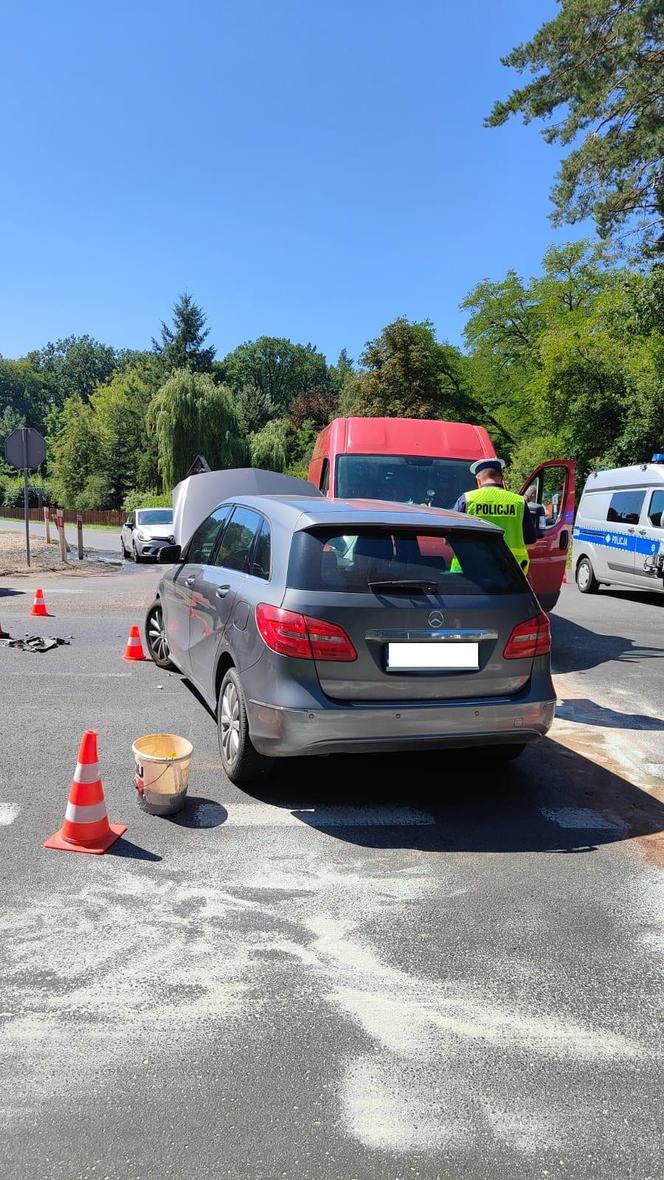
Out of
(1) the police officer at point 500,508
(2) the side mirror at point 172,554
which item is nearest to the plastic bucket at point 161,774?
(2) the side mirror at point 172,554

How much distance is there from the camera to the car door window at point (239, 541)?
4.98m

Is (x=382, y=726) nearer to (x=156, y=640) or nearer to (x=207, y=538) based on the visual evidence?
(x=207, y=538)

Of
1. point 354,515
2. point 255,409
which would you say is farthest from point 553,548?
point 255,409

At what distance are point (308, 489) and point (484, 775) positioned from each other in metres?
5.30

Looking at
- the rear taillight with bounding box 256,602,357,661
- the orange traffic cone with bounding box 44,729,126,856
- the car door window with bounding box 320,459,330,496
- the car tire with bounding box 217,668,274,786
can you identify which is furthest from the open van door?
the orange traffic cone with bounding box 44,729,126,856

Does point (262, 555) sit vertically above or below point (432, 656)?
above

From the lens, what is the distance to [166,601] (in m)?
6.77

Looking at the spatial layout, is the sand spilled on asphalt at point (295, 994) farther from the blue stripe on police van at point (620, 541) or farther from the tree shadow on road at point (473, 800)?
the blue stripe on police van at point (620, 541)

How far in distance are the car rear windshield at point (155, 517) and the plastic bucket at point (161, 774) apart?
19.6 metres

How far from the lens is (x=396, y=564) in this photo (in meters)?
4.30

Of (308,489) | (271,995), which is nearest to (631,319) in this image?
(308,489)

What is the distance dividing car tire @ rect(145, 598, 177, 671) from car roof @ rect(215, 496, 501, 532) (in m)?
2.90

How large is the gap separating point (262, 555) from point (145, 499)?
5224cm

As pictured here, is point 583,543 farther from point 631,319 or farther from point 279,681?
point 279,681
